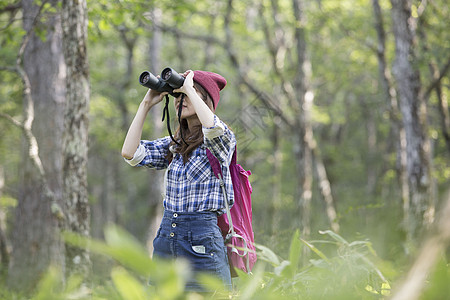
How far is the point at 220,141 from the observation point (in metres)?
2.72

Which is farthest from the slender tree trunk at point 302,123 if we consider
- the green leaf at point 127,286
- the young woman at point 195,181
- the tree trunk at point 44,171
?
the green leaf at point 127,286

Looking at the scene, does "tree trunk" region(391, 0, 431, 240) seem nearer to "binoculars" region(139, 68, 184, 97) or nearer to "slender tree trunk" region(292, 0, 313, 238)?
"slender tree trunk" region(292, 0, 313, 238)

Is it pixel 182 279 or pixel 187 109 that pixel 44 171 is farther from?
pixel 182 279

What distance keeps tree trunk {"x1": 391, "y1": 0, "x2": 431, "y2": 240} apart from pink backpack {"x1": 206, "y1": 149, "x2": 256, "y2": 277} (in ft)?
18.3

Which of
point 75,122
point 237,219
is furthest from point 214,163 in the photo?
point 75,122

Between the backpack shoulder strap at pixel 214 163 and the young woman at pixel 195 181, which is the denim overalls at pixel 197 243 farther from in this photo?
the backpack shoulder strap at pixel 214 163

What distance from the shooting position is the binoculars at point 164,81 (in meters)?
2.73

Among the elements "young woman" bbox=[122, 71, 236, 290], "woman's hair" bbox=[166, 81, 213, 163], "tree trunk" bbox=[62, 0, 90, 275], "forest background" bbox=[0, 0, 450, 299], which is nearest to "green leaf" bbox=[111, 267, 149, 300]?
"forest background" bbox=[0, 0, 450, 299]

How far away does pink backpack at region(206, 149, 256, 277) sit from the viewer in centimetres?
280

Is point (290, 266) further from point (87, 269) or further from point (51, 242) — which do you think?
point (51, 242)

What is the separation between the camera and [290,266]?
1293mm

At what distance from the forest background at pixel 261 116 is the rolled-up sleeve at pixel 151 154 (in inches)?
28.0

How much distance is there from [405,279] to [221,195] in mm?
2122

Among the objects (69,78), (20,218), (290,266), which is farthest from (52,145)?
(290,266)
